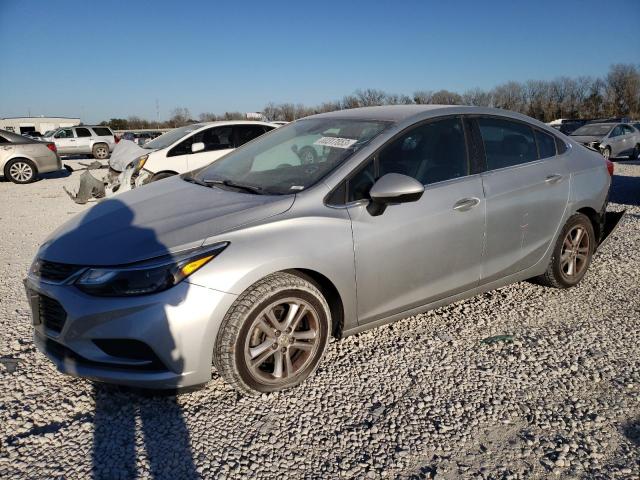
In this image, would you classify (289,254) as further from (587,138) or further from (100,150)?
(100,150)

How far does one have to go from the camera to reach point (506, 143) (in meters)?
3.74

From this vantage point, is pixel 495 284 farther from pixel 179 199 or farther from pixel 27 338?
pixel 27 338

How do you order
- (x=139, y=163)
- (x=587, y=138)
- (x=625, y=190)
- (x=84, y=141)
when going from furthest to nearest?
1. (x=84, y=141)
2. (x=587, y=138)
3. (x=625, y=190)
4. (x=139, y=163)

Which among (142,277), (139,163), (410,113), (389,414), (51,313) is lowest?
(389,414)

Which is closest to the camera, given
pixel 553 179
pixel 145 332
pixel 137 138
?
pixel 145 332

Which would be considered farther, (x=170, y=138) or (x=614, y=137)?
(x=614, y=137)

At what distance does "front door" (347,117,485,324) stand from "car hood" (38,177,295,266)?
0.56 metres

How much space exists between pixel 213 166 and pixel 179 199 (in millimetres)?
831

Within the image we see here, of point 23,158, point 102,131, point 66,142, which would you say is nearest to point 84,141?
point 66,142

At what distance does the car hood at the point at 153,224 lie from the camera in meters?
2.49

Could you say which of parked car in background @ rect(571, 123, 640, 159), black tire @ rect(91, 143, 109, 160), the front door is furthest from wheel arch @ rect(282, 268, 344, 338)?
black tire @ rect(91, 143, 109, 160)

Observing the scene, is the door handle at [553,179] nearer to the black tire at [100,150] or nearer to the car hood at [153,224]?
the car hood at [153,224]

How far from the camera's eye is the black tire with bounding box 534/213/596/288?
13.3ft

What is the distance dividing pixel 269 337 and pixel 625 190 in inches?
409
